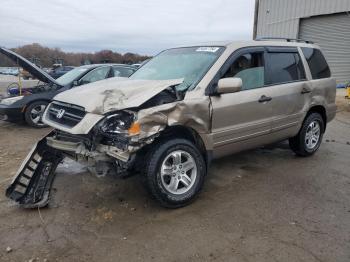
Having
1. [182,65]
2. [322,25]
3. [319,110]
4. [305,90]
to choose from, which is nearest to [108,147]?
[182,65]

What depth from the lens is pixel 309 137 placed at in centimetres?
566

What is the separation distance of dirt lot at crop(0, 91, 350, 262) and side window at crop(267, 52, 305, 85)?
140cm

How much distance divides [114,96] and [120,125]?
0.36m

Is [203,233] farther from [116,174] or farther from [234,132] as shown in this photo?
[234,132]

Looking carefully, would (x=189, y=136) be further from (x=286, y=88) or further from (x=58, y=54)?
(x=58, y=54)

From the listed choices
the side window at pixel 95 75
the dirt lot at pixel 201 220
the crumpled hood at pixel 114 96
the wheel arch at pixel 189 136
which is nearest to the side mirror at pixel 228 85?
the crumpled hood at pixel 114 96

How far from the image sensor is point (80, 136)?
355 cm

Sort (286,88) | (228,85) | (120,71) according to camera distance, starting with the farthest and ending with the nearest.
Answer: (120,71) < (286,88) < (228,85)

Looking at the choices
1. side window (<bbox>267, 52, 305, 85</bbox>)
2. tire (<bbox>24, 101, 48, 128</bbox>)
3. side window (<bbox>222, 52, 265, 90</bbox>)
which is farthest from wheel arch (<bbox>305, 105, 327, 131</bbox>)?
tire (<bbox>24, 101, 48, 128</bbox>)

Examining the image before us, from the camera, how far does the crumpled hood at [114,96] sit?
3.40 metres

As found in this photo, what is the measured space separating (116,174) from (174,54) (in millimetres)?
2165

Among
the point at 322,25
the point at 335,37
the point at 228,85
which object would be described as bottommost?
the point at 228,85

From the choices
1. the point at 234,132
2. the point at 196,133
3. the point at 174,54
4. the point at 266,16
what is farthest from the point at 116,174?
the point at 266,16

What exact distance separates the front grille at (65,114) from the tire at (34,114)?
421 centimetres
